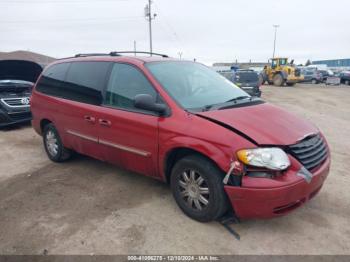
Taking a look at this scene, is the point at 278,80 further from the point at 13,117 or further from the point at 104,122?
the point at 104,122

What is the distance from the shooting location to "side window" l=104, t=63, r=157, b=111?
12.0 ft

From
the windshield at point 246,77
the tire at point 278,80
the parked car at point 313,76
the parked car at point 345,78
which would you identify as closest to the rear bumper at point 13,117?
the windshield at point 246,77

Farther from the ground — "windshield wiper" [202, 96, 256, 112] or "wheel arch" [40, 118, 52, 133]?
"windshield wiper" [202, 96, 256, 112]

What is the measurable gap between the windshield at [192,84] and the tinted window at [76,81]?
0.84m

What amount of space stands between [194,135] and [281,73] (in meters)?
24.7

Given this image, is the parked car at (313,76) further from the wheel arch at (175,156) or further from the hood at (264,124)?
the wheel arch at (175,156)

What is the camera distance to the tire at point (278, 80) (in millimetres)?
25791

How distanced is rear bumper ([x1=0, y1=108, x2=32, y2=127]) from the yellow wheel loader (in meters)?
22.1

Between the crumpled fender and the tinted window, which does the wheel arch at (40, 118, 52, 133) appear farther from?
the crumpled fender

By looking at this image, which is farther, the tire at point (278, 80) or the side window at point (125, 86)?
A: the tire at point (278, 80)

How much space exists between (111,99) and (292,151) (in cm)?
229

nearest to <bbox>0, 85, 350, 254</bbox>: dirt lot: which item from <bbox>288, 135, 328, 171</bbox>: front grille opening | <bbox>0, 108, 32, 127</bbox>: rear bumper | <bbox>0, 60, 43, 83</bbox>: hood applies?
<bbox>288, 135, 328, 171</bbox>: front grille opening

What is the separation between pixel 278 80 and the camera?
85.8ft

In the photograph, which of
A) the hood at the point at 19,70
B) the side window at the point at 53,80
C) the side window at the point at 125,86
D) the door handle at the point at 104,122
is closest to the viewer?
the side window at the point at 125,86
